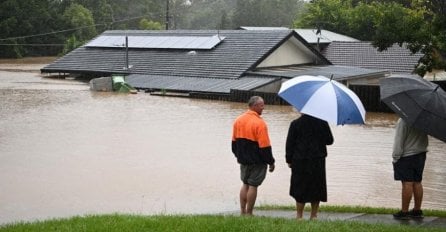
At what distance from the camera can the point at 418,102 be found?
21.5ft

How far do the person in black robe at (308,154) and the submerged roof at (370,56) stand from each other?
26819mm

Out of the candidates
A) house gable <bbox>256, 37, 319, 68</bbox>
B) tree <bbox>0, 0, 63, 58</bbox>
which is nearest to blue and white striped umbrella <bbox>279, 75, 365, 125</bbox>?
house gable <bbox>256, 37, 319, 68</bbox>

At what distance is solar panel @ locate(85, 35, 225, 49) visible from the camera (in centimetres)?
3148

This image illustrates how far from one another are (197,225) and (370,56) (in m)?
30.1

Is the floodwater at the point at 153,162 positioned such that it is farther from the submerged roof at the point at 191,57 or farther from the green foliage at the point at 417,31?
the submerged roof at the point at 191,57

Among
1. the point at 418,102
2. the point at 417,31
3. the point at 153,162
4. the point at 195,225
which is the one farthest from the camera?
the point at 153,162

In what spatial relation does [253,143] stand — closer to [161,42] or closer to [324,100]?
[324,100]

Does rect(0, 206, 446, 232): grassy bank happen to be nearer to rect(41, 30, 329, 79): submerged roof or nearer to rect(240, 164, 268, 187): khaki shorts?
rect(240, 164, 268, 187): khaki shorts

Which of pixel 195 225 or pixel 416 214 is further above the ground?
pixel 195 225

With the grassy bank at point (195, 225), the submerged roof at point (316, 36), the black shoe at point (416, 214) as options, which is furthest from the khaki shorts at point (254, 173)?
the submerged roof at point (316, 36)

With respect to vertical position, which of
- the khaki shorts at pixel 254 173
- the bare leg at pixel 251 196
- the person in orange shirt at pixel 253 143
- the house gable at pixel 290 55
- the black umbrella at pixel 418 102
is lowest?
the house gable at pixel 290 55

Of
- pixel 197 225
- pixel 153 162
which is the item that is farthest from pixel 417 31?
pixel 197 225

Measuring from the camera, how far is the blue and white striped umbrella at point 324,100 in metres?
6.14

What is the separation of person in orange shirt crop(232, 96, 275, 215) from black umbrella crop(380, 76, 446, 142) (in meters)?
1.37
